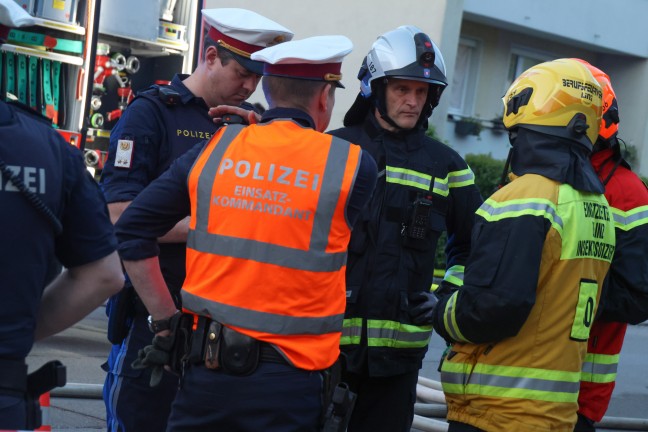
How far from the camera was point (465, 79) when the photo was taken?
2069cm

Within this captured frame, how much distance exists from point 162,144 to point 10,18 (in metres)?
1.62

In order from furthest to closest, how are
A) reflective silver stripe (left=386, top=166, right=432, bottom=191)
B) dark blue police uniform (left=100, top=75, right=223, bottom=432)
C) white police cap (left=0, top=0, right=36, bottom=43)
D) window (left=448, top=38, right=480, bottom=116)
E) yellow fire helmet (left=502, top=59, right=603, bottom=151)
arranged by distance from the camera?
window (left=448, top=38, right=480, bottom=116), reflective silver stripe (left=386, top=166, right=432, bottom=191), dark blue police uniform (left=100, top=75, right=223, bottom=432), yellow fire helmet (left=502, top=59, right=603, bottom=151), white police cap (left=0, top=0, right=36, bottom=43)

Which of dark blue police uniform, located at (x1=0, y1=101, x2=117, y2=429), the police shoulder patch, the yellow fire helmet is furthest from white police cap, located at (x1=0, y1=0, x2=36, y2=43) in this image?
the yellow fire helmet

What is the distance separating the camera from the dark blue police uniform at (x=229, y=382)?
3066 mm

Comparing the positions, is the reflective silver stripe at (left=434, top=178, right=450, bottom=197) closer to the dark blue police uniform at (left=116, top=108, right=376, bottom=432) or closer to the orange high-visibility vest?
the dark blue police uniform at (left=116, top=108, right=376, bottom=432)

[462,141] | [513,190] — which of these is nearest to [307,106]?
[513,190]

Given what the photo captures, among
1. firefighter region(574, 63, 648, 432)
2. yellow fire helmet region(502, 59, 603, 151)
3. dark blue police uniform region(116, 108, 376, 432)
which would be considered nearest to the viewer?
dark blue police uniform region(116, 108, 376, 432)

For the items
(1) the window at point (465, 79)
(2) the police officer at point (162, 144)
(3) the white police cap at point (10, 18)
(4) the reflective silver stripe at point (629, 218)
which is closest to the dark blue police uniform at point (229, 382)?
(2) the police officer at point (162, 144)

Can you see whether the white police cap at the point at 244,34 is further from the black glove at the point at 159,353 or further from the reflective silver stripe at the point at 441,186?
the black glove at the point at 159,353

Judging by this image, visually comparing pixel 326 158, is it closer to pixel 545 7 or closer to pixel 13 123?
pixel 13 123

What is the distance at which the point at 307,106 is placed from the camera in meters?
3.37

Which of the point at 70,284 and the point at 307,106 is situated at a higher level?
the point at 307,106

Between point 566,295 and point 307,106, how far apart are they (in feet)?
3.51

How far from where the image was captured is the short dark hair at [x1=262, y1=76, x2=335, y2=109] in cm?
334
